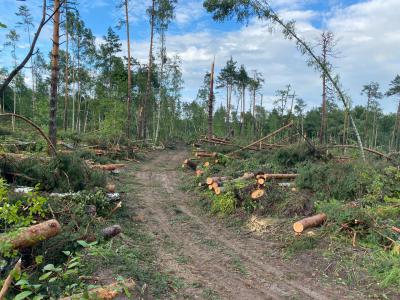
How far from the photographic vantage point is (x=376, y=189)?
8.14 metres

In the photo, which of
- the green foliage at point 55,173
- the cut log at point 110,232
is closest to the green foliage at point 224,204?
the green foliage at point 55,173

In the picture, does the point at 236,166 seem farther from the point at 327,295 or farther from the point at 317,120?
the point at 317,120

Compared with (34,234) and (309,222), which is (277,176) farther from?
(34,234)

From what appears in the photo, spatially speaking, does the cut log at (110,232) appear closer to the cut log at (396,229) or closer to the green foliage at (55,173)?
the green foliage at (55,173)

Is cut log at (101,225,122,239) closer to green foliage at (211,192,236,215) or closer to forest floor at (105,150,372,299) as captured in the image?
forest floor at (105,150,372,299)

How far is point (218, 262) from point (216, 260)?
3.9 inches

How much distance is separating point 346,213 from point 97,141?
17.2 m

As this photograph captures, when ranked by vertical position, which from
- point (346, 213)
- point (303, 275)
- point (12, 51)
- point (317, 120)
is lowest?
point (303, 275)

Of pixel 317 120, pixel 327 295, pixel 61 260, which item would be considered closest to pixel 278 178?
pixel 327 295

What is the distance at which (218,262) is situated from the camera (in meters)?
6.10

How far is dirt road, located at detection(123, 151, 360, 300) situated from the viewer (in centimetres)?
494

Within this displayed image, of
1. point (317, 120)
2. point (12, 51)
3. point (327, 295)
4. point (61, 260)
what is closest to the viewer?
point (327, 295)

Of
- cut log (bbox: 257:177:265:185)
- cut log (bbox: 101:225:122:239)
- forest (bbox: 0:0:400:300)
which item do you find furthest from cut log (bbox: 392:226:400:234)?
cut log (bbox: 101:225:122:239)

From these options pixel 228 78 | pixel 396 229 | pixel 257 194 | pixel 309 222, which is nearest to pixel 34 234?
pixel 309 222
